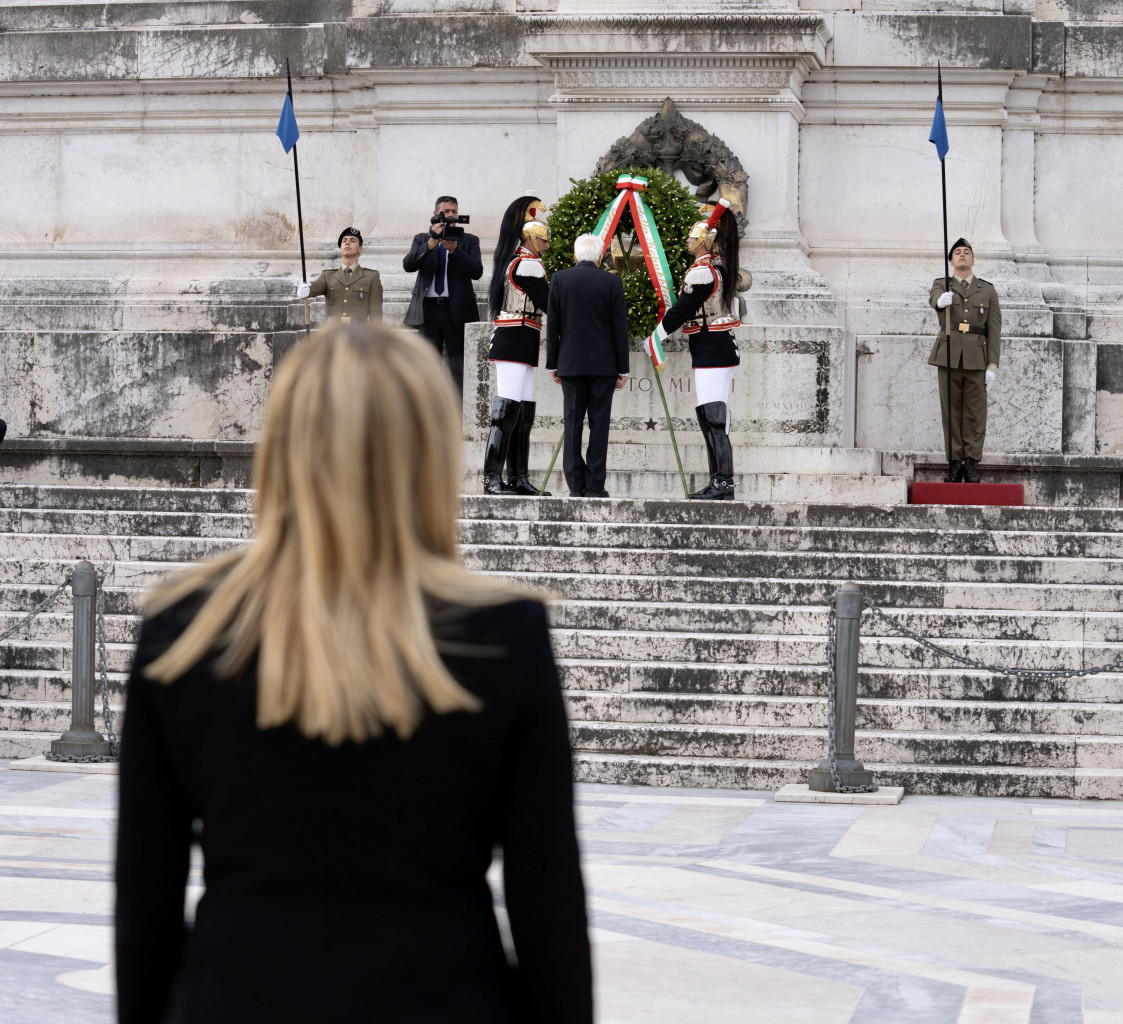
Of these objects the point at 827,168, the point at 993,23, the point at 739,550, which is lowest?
the point at 739,550

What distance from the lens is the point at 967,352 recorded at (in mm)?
14945

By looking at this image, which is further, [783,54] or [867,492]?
[783,54]

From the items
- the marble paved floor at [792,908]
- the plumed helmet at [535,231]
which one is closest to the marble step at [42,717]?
the marble paved floor at [792,908]

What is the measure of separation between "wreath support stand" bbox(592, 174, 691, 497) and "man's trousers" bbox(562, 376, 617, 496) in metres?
1.47

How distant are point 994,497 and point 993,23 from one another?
5.09 m

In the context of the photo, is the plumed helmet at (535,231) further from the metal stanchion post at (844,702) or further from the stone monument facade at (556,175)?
the metal stanchion post at (844,702)

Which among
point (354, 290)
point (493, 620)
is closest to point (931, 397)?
point (354, 290)

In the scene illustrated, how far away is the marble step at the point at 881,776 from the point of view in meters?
9.55

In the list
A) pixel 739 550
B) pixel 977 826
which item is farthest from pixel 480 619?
pixel 739 550

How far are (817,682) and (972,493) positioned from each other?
3500 millimetres

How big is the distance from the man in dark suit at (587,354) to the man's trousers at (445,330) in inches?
86.7

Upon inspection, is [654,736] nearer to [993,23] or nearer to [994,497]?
[994,497]

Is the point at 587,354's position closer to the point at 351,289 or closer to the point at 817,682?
the point at 351,289

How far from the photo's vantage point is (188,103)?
1769 centimetres
